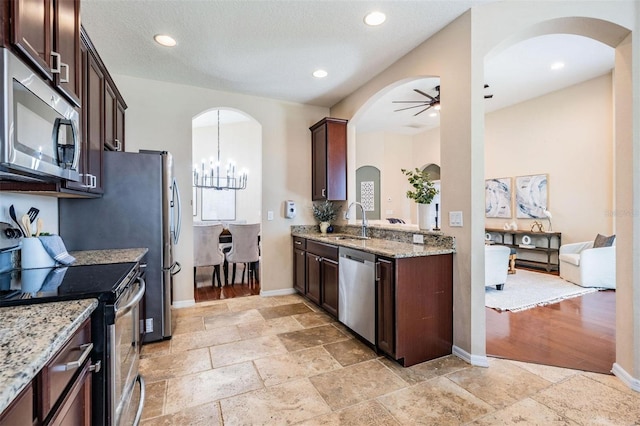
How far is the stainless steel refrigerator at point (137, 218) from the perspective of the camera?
247cm

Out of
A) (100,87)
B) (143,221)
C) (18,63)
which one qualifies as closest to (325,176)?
(143,221)

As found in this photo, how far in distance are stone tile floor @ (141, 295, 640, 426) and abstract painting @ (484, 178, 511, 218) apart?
4.96 metres

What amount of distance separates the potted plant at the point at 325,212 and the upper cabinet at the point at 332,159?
0.27 meters

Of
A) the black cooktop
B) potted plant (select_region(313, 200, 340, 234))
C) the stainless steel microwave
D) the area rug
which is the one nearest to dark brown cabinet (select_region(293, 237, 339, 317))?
potted plant (select_region(313, 200, 340, 234))

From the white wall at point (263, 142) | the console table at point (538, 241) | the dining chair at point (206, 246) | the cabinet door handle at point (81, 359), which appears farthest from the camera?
the console table at point (538, 241)

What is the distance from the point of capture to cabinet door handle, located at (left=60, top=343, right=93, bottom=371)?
0.92 m

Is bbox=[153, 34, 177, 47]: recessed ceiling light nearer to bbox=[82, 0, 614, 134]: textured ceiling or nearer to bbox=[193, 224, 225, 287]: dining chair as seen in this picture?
bbox=[82, 0, 614, 134]: textured ceiling

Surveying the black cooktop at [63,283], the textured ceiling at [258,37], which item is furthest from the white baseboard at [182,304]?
the textured ceiling at [258,37]

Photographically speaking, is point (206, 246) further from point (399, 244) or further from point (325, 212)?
point (399, 244)

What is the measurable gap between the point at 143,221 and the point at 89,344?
1.70m

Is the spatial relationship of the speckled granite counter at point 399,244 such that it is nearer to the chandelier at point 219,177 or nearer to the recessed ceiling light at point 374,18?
the recessed ceiling light at point 374,18

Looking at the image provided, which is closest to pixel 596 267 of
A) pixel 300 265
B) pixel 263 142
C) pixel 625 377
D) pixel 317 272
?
pixel 625 377

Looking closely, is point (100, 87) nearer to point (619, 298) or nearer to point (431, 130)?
point (619, 298)

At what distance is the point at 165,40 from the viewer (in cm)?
280
